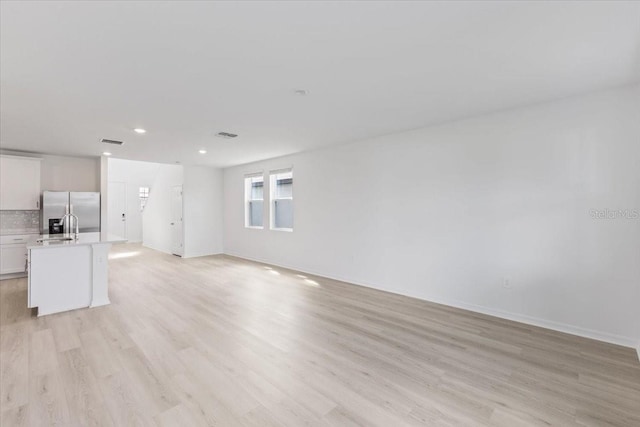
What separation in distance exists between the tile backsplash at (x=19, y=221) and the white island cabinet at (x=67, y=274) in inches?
102

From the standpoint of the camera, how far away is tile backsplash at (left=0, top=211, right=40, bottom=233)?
5570mm

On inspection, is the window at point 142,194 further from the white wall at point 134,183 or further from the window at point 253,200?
the window at point 253,200

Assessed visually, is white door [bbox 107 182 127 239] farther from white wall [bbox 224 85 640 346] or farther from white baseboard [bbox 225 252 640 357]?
white baseboard [bbox 225 252 640 357]

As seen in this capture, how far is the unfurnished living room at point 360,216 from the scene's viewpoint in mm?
1908

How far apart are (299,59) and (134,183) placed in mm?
10952

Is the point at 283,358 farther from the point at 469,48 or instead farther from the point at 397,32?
the point at 469,48

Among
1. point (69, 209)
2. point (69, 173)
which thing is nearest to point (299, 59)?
point (69, 209)

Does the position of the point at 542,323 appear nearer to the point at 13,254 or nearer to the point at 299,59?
the point at 299,59

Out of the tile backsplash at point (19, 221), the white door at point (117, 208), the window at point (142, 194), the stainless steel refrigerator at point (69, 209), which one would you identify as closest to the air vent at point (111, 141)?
the stainless steel refrigerator at point (69, 209)

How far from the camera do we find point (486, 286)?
365cm

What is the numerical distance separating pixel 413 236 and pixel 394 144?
4.75 feet

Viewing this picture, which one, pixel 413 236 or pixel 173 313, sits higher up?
pixel 413 236

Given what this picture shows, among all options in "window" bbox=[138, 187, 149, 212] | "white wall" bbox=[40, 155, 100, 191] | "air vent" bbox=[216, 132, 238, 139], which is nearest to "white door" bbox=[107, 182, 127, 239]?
"window" bbox=[138, 187, 149, 212]

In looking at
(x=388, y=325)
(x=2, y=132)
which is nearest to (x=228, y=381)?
(x=388, y=325)
